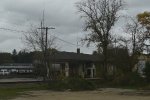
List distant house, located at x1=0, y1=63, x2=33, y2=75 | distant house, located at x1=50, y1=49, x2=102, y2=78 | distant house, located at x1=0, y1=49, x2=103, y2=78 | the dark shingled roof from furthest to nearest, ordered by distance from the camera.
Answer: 1. distant house, located at x1=0, y1=63, x2=33, y2=75
2. the dark shingled roof
3. distant house, located at x1=50, y1=49, x2=102, y2=78
4. distant house, located at x1=0, y1=49, x2=103, y2=78

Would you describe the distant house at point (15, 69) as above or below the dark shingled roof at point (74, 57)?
below

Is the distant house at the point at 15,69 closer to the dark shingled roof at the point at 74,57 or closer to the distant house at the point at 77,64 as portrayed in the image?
the dark shingled roof at the point at 74,57

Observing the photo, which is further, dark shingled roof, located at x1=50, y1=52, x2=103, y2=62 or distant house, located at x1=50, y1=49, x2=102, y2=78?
dark shingled roof, located at x1=50, y1=52, x2=103, y2=62

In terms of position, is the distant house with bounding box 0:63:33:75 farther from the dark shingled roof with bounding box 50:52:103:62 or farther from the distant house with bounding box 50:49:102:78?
the distant house with bounding box 50:49:102:78

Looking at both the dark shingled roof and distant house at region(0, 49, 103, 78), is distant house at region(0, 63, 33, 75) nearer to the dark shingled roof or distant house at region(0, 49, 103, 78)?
distant house at region(0, 49, 103, 78)

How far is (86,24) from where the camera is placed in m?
70.1

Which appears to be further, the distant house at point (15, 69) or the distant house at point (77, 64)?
the distant house at point (15, 69)

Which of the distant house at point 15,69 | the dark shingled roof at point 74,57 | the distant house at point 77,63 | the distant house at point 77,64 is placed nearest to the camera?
the distant house at point 77,63

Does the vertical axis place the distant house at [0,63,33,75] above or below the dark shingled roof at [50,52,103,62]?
below

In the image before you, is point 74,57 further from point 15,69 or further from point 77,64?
point 15,69

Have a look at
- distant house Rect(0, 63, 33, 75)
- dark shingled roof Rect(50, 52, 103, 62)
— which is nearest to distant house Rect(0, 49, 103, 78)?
dark shingled roof Rect(50, 52, 103, 62)

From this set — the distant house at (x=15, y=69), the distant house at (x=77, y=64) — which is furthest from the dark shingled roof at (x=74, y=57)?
the distant house at (x=15, y=69)

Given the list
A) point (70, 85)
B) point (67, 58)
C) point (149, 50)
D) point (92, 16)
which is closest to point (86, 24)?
point (92, 16)

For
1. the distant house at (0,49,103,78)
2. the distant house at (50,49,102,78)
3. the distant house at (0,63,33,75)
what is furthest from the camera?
the distant house at (0,63,33,75)
